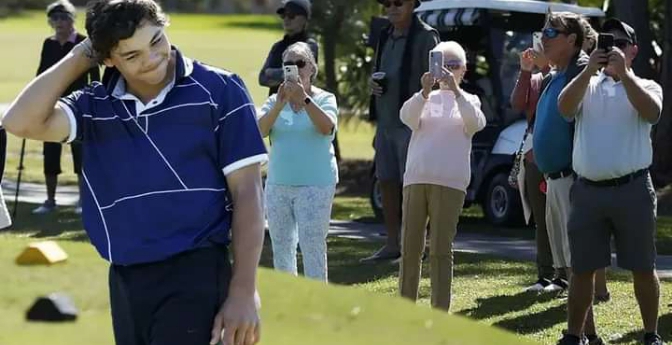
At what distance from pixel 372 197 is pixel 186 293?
37.0ft

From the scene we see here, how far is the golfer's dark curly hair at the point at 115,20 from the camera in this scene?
412cm

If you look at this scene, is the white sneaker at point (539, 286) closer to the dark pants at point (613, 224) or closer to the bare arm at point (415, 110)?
the bare arm at point (415, 110)

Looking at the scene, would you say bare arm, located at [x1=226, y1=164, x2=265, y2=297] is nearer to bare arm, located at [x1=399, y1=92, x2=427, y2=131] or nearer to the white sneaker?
bare arm, located at [x1=399, y1=92, x2=427, y2=131]

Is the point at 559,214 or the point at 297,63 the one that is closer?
the point at 559,214

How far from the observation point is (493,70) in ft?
50.4

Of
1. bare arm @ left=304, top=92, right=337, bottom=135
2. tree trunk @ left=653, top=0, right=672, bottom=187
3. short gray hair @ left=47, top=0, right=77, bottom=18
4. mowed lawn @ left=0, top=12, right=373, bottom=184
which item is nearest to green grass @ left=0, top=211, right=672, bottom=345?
bare arm @ left=304, top=92, right=337, bottom=135

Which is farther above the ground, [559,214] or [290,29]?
[290,29]

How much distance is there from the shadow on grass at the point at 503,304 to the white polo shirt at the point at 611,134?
5.51 feet

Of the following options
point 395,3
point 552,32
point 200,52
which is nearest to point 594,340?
point 552,32

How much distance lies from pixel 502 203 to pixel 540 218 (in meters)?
5.01

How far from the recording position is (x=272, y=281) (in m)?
9.04

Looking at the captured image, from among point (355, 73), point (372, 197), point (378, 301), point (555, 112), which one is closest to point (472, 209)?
point (372, 197)

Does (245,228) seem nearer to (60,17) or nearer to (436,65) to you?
(436,65)

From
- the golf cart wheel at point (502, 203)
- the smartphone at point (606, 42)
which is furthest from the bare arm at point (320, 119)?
the golf cart wheel at point (502, 203)
